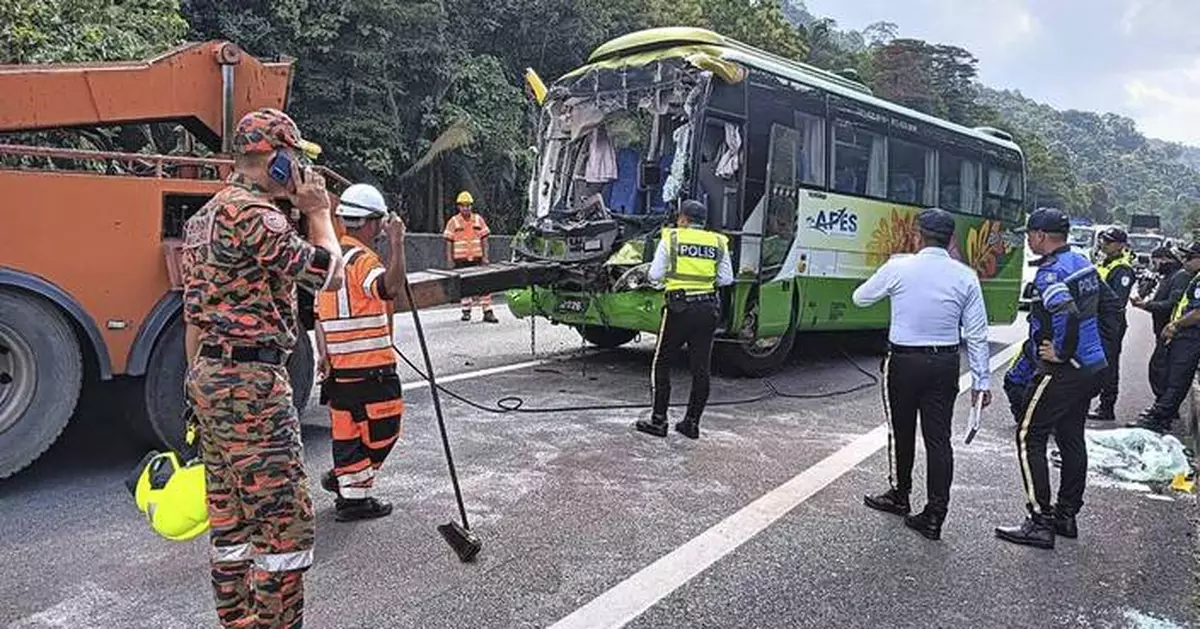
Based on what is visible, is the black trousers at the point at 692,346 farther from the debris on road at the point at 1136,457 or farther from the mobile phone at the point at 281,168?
the mobile phone at the point at 281,168

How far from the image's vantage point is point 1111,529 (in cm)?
498

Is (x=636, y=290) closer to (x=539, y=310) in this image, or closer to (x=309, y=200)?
(x=539, y=310)

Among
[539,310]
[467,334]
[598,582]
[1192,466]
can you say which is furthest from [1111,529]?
[467,334]

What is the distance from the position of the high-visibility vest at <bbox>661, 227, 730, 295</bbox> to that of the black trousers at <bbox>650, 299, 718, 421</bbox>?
135mm

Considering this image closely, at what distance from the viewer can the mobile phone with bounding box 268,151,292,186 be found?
2807 millimetres

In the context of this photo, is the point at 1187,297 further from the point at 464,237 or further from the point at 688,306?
the point at 464,237

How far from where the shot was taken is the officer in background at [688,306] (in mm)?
6539

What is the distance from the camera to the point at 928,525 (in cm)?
475

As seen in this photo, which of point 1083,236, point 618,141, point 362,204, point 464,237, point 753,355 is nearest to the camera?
point 362,204

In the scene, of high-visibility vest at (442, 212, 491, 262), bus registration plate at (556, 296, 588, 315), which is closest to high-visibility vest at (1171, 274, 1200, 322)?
bus registration plate at (556, 296, 588, 315)

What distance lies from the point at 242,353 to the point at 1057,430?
403 centimetres

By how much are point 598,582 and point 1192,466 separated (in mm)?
4726

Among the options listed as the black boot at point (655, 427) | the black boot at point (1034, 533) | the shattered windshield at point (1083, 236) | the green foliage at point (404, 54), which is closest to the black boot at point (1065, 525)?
the black boot at point (1034, 533)

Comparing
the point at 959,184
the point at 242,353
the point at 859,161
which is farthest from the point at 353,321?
the point at 959,184
